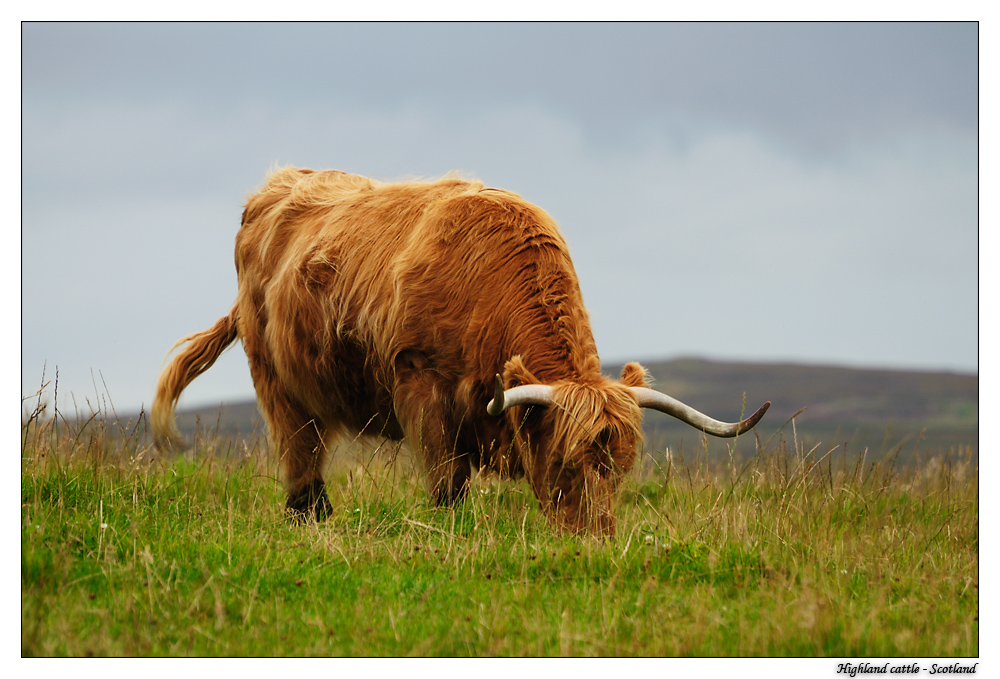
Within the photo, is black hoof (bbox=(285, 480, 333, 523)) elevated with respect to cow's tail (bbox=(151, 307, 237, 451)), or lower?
lower

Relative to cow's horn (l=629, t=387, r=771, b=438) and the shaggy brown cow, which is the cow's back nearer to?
the shaggy brown cow

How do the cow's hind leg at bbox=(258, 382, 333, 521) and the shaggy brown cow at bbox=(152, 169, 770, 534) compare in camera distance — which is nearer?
the shaggy brown cow at bbox=(152, 169, 770, 534)

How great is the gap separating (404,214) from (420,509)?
1.89 meters

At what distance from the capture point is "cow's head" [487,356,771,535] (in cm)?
440

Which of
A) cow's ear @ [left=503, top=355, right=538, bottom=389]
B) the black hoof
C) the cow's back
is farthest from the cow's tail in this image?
cow's ear @ [left=503, top=355, right=538, bottom=389]

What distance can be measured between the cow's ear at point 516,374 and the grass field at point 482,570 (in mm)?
609

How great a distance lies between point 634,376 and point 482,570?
1.50 meters

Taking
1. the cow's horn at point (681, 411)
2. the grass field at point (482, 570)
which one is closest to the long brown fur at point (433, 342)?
the cow's horn at point (681, 411)

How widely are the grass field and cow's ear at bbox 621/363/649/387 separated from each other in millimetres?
543

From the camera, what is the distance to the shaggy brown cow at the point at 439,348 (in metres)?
4.52

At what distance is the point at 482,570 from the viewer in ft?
13.3

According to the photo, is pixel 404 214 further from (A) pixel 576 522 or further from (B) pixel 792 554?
(B) pixel 792 554

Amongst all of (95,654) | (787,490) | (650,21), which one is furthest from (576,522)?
(650,21)

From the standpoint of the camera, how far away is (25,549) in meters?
3.78
